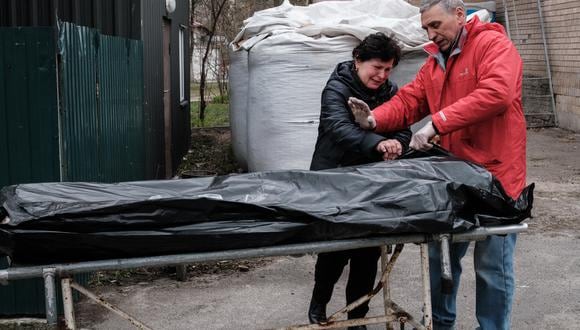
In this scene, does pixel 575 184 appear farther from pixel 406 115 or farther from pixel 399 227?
pixel 399 227

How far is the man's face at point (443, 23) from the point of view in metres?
3.60

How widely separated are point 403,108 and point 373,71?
0.26 meters

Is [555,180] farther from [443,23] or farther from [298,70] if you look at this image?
[443,23]

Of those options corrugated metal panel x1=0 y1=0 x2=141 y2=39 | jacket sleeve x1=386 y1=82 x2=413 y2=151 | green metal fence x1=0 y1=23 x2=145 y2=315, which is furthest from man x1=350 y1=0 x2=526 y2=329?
corrugated metal panel x1=0 y1=0 x2=141 y2=39

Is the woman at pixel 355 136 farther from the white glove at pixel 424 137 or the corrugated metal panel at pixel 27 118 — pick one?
the corrugated metal panel at pixel 27 118

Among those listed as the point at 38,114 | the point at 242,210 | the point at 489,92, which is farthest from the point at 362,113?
the point at 38,114

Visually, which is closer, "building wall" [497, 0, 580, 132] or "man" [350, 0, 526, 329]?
"man" [350, 0, 526, 329]

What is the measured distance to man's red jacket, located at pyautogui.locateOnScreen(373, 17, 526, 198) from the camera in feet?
11.2

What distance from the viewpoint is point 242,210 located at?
2932 mm

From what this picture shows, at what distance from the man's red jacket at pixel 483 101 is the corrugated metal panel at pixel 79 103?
2069mm

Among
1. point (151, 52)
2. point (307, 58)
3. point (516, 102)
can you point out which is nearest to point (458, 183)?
point (516, 102)

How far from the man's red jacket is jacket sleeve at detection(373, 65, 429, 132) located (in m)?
0.06

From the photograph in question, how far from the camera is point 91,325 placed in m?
4.68

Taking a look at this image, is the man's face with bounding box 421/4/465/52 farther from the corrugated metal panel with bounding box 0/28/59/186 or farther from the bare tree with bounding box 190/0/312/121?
the bare tree with bounding box 190/0/312/121
